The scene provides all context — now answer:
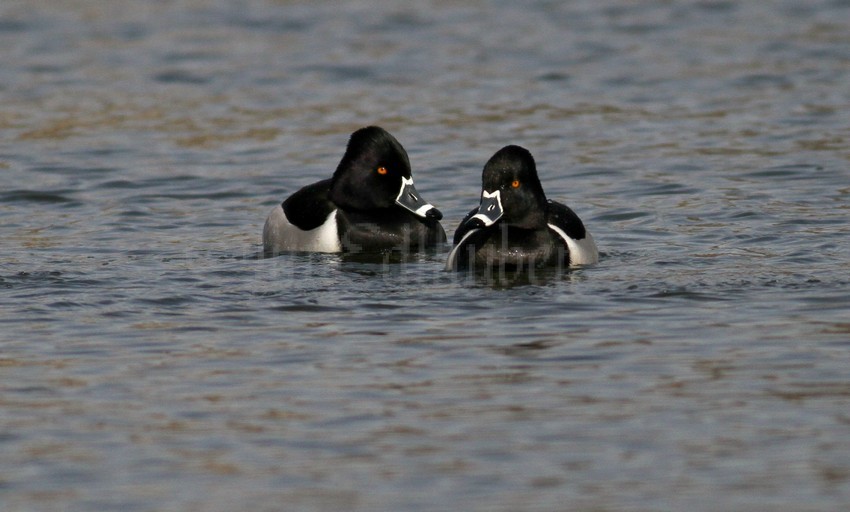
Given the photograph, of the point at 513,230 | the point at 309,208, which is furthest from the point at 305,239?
the point at 513,230

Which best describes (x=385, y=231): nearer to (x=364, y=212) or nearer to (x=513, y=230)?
(x=364, y=212)

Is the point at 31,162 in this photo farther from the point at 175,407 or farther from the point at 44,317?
the point at 175,407

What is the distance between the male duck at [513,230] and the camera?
11.5m

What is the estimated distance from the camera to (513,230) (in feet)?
38.6

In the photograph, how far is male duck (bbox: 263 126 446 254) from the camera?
13047 millimetres

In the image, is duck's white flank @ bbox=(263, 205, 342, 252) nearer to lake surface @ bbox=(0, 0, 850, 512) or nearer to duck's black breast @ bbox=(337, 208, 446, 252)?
duck's black breast @ bbox=(337, 208, 446, 252)

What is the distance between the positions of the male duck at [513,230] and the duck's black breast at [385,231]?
4.05 ft

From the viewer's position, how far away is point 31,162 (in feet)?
57.2

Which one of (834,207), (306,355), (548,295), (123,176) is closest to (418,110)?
(123,176)

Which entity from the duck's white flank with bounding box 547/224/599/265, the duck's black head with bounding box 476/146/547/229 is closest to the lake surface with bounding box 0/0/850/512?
the duck's white flank with bounding box 547/224/599/265

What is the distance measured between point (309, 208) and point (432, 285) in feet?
7.93

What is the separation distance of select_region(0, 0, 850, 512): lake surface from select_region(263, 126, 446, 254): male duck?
1.12 ft

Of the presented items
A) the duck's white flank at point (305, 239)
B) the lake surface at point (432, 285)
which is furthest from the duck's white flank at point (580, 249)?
the duck's white flank at point (305, 239)

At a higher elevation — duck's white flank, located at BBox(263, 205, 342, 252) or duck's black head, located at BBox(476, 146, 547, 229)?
duck's black head, located at BBox(476, 146, 547, 229)
